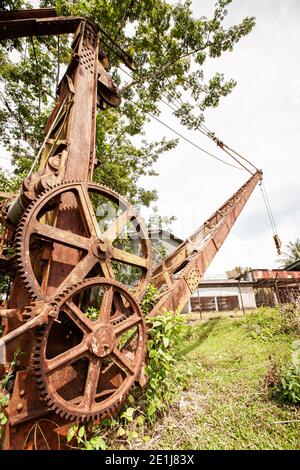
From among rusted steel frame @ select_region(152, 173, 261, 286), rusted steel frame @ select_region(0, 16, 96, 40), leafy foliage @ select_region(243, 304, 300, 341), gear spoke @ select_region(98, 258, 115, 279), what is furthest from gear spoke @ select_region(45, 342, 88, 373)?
leafy foliage @ select_region(243, 304, 300, 341)

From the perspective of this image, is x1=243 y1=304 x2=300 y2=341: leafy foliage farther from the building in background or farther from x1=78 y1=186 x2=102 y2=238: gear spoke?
the building in background

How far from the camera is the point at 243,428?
2504 millimetres

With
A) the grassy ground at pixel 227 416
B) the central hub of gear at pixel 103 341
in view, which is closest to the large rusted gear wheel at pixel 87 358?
the central hub of gear at pixel 103 341

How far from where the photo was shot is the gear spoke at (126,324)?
2.26 metres

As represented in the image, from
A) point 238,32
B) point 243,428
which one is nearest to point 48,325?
point 243,428

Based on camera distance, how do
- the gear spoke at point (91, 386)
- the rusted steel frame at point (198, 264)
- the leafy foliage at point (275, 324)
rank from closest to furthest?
the gear spoke at point (91, 386), the rusted steel frame at point (198, 264), the leafy foliage at point (275, 324)

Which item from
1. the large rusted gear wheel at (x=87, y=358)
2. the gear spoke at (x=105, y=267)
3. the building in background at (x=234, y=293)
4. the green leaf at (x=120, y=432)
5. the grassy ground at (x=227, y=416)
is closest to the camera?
the large rusted gear wheel at (x=87, y=358)

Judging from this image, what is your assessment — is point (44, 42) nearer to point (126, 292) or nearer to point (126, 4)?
point (126, 4)

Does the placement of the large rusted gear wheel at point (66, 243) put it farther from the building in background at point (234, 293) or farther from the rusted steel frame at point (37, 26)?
the building in background at point (234, 293)

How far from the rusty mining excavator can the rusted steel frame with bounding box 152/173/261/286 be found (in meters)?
0.48

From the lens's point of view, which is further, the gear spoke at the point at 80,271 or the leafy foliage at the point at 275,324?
the leafy foliage at the point at 275,324

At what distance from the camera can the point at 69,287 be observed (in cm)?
198

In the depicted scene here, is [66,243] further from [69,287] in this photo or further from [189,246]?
[189,246]
